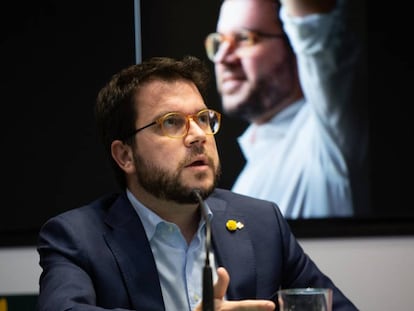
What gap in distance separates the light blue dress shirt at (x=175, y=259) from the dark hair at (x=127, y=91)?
0.83ft

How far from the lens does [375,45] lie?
3.26 m

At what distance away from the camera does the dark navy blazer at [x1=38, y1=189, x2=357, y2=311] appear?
2074mm

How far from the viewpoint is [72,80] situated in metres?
3.45

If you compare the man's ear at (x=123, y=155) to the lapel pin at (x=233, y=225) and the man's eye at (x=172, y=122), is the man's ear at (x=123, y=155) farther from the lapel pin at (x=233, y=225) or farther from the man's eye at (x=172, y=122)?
the lapel pin at (x=233, y=225)

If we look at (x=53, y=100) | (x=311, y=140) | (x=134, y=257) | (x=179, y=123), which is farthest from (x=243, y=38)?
(x=134, y=257)

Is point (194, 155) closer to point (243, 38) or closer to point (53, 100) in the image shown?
point (243, 38)

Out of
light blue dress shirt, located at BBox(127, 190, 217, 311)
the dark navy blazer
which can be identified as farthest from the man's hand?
light blue dress shirt, located at BBox(127, 190, 217, 311)

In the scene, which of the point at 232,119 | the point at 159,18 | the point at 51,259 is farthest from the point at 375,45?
the point at 51,259

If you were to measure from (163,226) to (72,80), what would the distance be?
1410 mm

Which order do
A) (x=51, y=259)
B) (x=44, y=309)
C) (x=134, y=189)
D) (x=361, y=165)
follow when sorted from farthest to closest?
(x=361, y=165), (x=134, y=189), (x=51, y=259), (x=44, y=309)

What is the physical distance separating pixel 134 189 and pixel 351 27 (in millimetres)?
1414

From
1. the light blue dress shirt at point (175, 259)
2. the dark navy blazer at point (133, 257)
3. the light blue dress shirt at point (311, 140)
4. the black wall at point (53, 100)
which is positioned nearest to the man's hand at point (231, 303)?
the dark navy blazer at point (133, 257)

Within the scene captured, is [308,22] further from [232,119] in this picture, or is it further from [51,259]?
[51,259]

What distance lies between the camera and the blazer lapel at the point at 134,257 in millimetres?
2098
